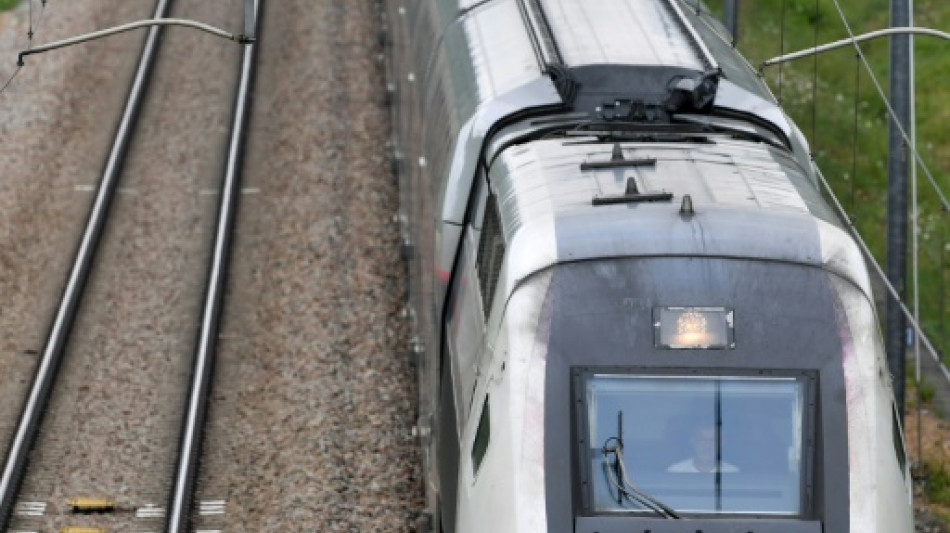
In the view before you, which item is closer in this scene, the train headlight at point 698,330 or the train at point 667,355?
the train at point 667,355

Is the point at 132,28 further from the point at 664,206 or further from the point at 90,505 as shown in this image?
the point at 664,206

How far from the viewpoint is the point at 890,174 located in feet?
58.5

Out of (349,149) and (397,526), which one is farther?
(349,149)

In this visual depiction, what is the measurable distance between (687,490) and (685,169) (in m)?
2.26

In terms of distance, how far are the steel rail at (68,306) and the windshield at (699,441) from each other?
824cm

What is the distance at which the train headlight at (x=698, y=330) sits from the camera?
10852mm

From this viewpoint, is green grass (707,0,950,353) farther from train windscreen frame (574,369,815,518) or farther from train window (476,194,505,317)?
train windscreen frame (574,369,815,518)

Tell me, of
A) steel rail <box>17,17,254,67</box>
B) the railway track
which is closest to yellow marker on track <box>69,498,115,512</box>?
the railway track

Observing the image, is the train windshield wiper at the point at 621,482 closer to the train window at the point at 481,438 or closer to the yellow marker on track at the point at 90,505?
the train window at the point at 481,438

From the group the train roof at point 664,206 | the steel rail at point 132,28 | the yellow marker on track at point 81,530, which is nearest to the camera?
the train roof at point 664,206

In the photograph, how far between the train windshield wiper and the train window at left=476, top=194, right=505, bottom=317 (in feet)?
4.63

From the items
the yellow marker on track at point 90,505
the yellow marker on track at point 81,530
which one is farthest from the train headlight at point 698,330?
the yellow marker on track at point 90,505

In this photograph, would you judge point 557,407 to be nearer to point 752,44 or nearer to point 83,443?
point 83,443

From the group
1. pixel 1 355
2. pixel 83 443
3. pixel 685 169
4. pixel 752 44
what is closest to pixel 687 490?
pixel 685 169
